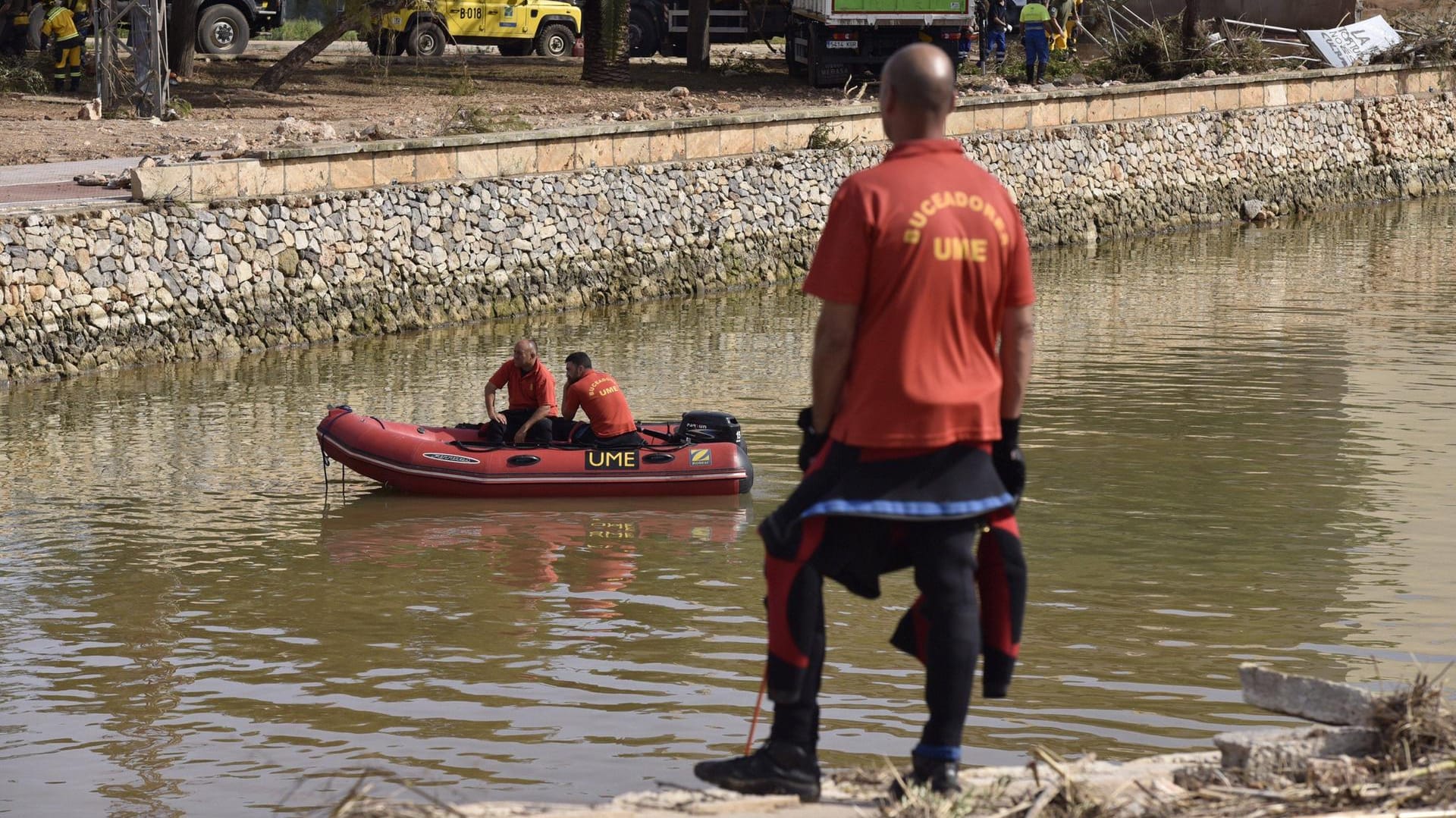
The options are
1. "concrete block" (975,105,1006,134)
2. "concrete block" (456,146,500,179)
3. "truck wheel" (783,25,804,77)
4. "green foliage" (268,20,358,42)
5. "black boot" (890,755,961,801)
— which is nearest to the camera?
"black boot" (890,755,961,801)

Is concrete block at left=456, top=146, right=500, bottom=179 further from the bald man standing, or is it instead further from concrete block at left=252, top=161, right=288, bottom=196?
the bald man standing

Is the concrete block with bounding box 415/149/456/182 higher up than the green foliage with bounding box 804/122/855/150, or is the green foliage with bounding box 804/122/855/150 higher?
the green foliage with bounding box 804/122/855/150

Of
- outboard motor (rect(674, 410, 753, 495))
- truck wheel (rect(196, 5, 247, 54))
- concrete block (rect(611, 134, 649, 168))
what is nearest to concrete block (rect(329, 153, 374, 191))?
concrete block (rect(611, 134, 649, 168))

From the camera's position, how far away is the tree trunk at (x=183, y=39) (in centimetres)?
2750

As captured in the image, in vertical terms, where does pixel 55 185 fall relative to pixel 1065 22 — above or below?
below

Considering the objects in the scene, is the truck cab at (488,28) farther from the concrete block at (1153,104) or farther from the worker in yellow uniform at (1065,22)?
the concrete block at (1153,104)

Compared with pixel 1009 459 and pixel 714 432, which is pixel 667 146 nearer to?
pixel 714 432

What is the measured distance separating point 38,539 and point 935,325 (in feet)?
26.5

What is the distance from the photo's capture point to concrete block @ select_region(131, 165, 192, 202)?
58.3 feet

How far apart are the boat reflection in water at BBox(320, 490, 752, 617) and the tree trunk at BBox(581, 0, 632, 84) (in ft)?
52.1

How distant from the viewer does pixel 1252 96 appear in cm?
3012

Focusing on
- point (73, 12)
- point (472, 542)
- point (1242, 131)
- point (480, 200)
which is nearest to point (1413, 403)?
point (472, 542)

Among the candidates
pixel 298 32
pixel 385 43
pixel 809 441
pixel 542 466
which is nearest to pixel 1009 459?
pixel 809 441

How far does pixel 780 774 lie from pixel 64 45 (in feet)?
79.5
